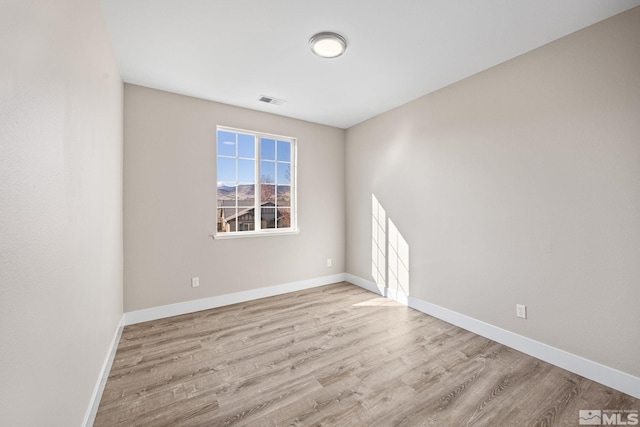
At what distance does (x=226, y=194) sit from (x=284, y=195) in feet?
2.86

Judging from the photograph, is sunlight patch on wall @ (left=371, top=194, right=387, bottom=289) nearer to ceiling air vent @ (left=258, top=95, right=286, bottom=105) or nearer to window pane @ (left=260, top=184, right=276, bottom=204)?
window pane @ (left=260, top=184, right=276, bottom=204)

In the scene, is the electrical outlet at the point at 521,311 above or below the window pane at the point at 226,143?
below

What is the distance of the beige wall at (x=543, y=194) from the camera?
6.25 ft

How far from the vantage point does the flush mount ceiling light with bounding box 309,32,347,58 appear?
2152 mm

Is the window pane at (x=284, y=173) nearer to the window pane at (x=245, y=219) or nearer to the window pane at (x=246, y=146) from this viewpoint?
the window pane at (x=246, y=146)

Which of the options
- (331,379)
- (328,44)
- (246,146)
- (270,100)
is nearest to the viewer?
(331,379)

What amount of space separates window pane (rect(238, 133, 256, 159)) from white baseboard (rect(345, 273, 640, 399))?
9.66 feet

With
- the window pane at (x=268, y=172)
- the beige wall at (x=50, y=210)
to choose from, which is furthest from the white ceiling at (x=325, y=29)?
the window pane at (x=268, y=172)

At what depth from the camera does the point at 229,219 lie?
3.67m

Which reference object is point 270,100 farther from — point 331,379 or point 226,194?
point 331,379

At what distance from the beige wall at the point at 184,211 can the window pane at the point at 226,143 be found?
15 centimetres

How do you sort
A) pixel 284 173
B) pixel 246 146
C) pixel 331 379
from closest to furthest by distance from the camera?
pixel 331 379
pixel 246 146
pixel 284 173

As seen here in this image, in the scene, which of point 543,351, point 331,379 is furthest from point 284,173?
point 543,351

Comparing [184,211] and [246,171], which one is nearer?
[184,211]
